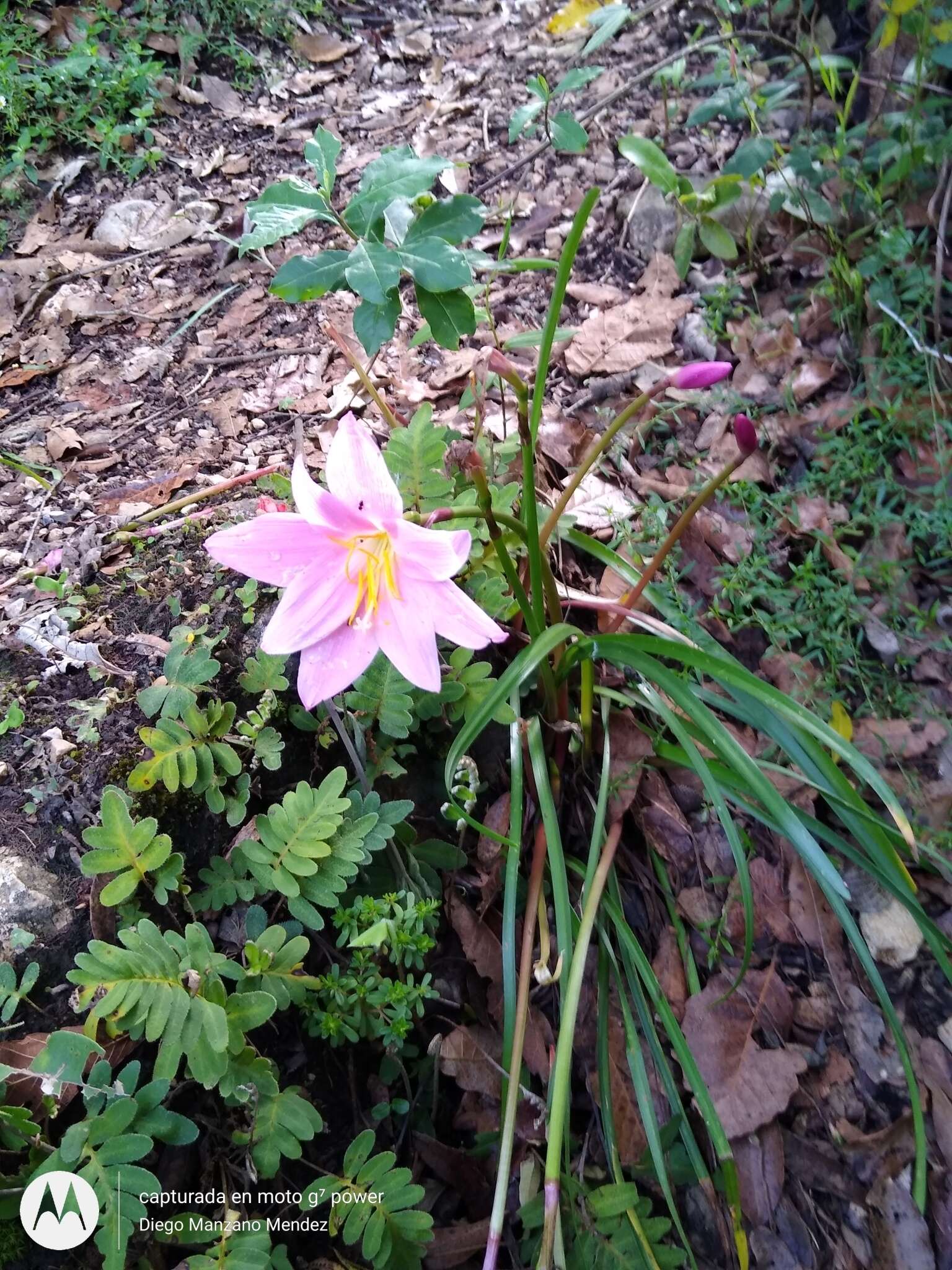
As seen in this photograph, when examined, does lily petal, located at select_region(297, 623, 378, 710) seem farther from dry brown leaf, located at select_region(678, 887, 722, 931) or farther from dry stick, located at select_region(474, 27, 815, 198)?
dry stick, located at select_region(474, 27, 815, 198)

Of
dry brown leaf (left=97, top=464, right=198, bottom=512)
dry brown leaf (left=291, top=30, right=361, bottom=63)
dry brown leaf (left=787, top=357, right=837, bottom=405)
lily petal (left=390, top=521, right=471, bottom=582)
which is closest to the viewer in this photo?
lily petal (left=390, top=521, right=471, bottom=582)

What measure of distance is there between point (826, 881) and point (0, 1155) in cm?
135

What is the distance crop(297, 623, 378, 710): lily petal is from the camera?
1.26 m

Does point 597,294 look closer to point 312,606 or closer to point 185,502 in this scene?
point 185,502

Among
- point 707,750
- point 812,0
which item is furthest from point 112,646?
point 812,0

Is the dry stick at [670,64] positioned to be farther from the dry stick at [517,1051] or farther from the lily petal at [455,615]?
the dry stick at [517,1051]

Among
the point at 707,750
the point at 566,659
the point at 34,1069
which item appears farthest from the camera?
the point at 707,750

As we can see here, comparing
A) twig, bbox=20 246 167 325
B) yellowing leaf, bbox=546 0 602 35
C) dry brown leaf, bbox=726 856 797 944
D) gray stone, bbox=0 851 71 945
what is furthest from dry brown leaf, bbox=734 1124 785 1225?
yellowing leaf, bbox=546 0 602 35

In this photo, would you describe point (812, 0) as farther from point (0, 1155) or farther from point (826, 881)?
point (0, 1155)

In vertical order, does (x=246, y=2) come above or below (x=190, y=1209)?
above

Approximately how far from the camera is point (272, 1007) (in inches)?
47.4

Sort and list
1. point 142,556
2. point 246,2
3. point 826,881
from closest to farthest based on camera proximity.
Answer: point 826,881, point 142,556, point 246,2

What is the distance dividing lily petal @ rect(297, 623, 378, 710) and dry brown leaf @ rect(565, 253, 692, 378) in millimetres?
1477

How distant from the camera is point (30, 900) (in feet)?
4.45
